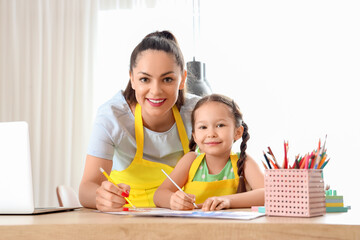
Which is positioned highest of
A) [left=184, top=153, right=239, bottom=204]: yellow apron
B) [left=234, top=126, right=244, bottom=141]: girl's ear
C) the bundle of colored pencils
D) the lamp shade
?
the lamp shade

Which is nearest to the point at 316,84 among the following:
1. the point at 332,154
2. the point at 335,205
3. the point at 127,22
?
the point at 332,154

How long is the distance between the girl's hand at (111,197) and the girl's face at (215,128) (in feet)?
1.38

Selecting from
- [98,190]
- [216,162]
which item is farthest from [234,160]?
[98,190]

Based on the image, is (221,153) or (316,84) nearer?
(221,153)

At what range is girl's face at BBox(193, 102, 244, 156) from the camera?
1.53 m

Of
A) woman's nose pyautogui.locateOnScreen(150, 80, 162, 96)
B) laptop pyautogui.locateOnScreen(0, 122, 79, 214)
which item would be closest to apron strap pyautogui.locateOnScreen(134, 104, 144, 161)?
woman's nose pyautogui.locateOnScreen(150, 80, 162, 96)

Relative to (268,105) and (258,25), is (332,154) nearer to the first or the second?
(268,105)

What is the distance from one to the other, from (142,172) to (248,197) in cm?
70

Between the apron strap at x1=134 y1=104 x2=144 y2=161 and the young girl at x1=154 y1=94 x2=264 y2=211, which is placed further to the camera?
the apron strap at x1=134 y1=104 x2=144 y2=161

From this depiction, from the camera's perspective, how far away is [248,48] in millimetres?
3980

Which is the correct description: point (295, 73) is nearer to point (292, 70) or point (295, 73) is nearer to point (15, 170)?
point (292, 70)

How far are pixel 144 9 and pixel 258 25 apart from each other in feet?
3.29

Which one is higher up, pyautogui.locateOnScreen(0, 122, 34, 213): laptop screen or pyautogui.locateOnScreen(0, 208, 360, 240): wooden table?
pyautogui.locateOnScreen(0, 122, 34, 213): laptop screen

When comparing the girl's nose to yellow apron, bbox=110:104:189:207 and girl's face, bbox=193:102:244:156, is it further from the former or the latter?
yellow apron, bbox=110:104:189:207
